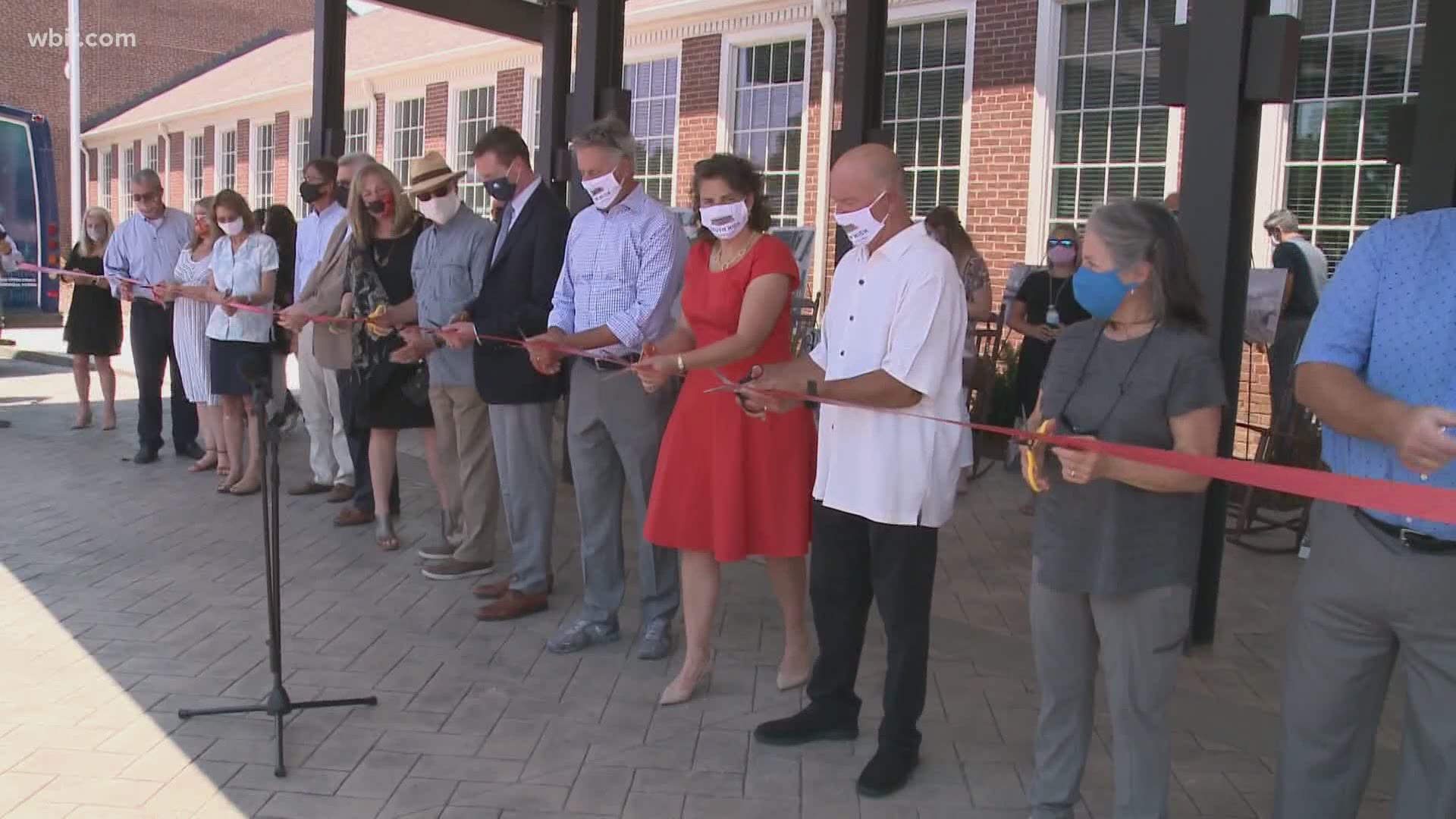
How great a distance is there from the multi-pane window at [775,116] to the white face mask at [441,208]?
8685mm

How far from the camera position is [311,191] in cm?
709

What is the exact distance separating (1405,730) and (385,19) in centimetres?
2839

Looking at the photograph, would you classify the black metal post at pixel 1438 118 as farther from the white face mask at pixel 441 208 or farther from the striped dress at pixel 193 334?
the striped dress at pixel 193 334

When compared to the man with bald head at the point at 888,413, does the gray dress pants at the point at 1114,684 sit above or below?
below

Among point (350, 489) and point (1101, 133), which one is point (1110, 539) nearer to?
point (350, 489)

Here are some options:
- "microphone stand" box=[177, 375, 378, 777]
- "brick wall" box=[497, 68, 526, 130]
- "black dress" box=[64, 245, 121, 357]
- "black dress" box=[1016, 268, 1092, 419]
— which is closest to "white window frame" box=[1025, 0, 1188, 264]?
"black dress" box=[1016, 268, 1092, 419]

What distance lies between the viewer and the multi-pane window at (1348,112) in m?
9.46

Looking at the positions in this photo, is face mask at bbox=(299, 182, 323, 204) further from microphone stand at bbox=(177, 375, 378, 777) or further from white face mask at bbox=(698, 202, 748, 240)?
white face mask at bbox=(698, 202, 748, 240)

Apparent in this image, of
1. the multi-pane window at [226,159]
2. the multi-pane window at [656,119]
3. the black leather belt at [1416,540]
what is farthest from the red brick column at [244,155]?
the black leather belt at [1416,540]

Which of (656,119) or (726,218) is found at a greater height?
(656,119)

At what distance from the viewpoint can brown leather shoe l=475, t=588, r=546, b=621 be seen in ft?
Result: 17.5

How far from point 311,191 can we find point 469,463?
2208 mm

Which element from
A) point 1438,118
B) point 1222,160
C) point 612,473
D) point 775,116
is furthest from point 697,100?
point 1222,160

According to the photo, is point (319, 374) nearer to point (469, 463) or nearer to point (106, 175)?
point (469, 463)
